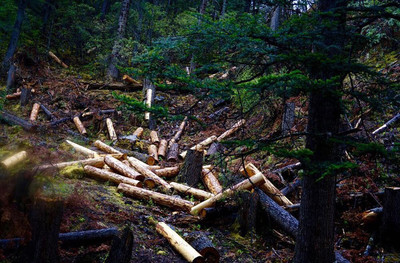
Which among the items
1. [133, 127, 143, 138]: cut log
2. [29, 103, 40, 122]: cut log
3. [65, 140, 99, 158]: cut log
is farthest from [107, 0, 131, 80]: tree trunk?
[65, 140, 99, 158]: cut log

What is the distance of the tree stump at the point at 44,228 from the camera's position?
3.06 meters

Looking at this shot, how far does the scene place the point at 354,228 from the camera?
5.79m

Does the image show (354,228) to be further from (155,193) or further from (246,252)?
(155,193)

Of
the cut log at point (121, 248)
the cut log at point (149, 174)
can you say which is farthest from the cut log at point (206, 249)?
the cut log at point (149, 174)

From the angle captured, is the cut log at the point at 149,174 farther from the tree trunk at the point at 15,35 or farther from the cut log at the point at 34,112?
the tree trunk at the point at 15,35

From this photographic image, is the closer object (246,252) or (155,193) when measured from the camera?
(246,252)

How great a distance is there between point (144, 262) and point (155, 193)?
263cm

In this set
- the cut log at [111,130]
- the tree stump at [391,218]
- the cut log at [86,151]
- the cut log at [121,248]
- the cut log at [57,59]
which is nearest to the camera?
the cut log at [121,248]

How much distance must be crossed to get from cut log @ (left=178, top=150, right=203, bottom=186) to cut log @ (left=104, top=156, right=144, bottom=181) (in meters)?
1.26

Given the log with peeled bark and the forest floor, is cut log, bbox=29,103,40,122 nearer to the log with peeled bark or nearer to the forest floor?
the forest floor

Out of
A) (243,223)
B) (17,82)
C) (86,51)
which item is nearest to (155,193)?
(243,223)

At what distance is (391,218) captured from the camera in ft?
17.1

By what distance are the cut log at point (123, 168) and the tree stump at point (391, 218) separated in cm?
567

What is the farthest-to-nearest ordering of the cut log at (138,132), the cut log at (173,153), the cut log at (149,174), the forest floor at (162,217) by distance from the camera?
the cut log at (138,132)
the cut log at (173,153)
the cut log at (149,174)
the forest floor at (162,217)
